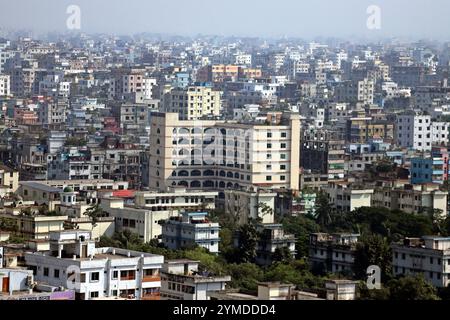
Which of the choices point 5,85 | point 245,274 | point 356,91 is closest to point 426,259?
point 245,274

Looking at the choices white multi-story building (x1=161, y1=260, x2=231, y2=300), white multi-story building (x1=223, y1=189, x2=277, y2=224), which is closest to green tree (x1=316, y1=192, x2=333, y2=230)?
white multi-story building (x1=223, y1=189, x2=277, y2=224)

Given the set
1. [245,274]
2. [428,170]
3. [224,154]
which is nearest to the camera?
[245,274]

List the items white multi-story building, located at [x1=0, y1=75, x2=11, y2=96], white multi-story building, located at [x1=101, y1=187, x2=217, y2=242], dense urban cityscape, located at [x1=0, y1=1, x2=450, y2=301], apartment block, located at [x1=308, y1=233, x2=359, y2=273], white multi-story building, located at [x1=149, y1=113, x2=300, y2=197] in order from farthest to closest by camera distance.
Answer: white multi-story building, located at [x1=0, y1=75, x2=11, y2=96], white multi-story building, located at [x1=149, y1=113, x2=300, y2=197], white multi-story building, located at [x1=101, y1=187, x2=217, y2=242], apartment block, located at [x1=308, y1=233, x2=359, y2=273], dense urban cityscape, located at [x1=0, y1=1, x2=450, y2=301]

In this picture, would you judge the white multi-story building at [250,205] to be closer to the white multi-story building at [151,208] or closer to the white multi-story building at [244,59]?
the white multi-story building at [151,208]

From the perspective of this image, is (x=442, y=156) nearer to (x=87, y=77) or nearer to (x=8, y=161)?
(x=8, y=161)

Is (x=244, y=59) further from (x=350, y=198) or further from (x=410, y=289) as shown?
(x=410, y=289)

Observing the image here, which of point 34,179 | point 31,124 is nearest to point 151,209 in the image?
point 34,179

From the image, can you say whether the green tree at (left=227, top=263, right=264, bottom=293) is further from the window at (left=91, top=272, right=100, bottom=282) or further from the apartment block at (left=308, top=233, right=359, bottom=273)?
the window at (left=91, top=272, right=100, bottom=282)
